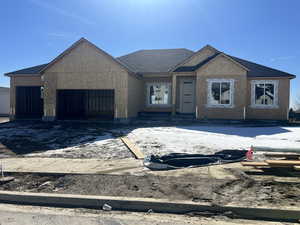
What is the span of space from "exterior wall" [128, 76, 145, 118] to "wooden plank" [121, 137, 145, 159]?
714 centimetres

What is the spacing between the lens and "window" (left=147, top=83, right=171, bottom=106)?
792 inches

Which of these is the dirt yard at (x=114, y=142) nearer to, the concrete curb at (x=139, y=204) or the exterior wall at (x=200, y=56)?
the concrete curb at (x=139, y=204)

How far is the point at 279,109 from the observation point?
1759cm

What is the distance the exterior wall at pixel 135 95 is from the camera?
Answer: 18067 millimetres

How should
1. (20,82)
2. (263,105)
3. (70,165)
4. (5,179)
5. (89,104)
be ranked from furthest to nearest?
(89,104) < (20,82) < (263,105) < (70,165) < (5,179)

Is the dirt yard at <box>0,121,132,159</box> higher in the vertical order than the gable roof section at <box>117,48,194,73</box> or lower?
lower

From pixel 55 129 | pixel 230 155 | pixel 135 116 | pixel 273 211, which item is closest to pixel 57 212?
pixel 273 211

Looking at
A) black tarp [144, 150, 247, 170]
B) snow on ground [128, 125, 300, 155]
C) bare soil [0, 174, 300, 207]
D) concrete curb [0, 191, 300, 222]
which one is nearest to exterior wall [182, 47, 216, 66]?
snow on ground [128, 125, 300, 155]

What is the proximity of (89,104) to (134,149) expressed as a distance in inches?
506

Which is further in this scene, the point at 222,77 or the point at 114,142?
the point at 222,77

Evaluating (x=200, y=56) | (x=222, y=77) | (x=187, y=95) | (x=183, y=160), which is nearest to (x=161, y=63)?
(x=200, y=56)

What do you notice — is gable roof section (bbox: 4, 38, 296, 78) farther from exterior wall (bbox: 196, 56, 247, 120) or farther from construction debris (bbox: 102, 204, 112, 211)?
construction debris (bbox: 102, 204, 112, 211)

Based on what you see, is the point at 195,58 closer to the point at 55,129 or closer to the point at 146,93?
the point at 146,93

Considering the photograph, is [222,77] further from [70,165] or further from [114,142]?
[70,165]
